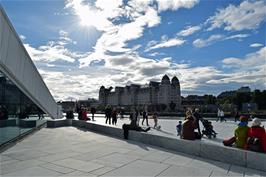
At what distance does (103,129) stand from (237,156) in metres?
8.65

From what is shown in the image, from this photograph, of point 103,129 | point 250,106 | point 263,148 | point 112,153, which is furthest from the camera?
point 250,106

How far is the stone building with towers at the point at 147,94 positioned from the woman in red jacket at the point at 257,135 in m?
125

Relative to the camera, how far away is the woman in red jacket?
669 cm

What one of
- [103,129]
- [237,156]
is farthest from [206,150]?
[103,129]

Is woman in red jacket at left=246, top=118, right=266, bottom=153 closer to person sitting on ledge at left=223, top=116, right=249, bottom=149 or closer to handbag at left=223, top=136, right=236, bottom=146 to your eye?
person sitting on ledge at left=223, top=116, right=249, bottom=149

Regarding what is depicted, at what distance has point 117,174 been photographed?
6.12 meters

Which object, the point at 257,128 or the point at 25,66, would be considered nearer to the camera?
the point at 257,128

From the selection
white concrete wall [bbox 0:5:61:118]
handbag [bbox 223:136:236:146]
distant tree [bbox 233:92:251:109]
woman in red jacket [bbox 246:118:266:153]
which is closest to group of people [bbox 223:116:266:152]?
woman in red jacket [bbox 246:118:266:153]

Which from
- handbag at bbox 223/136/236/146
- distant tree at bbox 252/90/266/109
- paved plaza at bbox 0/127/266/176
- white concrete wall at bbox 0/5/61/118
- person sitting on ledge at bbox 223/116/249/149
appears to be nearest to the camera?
paved plaza at bbox 0/127/266/176

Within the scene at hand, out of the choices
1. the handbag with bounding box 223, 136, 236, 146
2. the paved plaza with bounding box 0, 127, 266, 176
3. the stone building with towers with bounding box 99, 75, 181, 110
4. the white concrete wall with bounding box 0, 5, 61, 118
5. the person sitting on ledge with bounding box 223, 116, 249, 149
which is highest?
Answer: the stone building with towers with bounding box 99, 75, 181, 110

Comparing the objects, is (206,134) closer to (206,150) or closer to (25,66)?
(206,150)

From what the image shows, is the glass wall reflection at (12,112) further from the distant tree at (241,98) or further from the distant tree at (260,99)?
the distant tree at (241,98)

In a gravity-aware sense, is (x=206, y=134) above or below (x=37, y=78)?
below

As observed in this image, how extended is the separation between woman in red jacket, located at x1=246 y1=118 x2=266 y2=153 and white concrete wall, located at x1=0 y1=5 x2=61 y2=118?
8.48m
